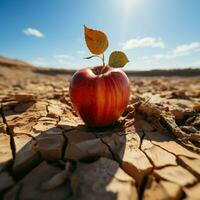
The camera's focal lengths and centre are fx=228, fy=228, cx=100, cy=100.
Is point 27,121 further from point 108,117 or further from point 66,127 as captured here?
point 108,117

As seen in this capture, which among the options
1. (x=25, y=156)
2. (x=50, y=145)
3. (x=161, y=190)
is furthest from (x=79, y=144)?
(x=161, y=190)

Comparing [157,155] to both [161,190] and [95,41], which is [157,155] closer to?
[161,190]

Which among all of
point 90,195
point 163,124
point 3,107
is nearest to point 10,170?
point 90,195

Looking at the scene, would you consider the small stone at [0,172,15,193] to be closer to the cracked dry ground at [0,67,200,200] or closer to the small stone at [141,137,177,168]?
the cracked dry ground at [0,67,200,200]

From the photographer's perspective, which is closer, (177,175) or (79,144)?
(177,175)

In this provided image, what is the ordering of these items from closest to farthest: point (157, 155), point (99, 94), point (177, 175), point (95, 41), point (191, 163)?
point (177, 175) < point (191, 163) < point (157, 155) < point (99, 94) < point (95, 41)

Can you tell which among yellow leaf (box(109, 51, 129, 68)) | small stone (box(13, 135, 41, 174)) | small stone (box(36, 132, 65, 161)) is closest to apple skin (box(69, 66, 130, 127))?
yellow leaf (box(109, 51, 129, 68))

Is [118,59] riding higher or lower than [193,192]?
higher
